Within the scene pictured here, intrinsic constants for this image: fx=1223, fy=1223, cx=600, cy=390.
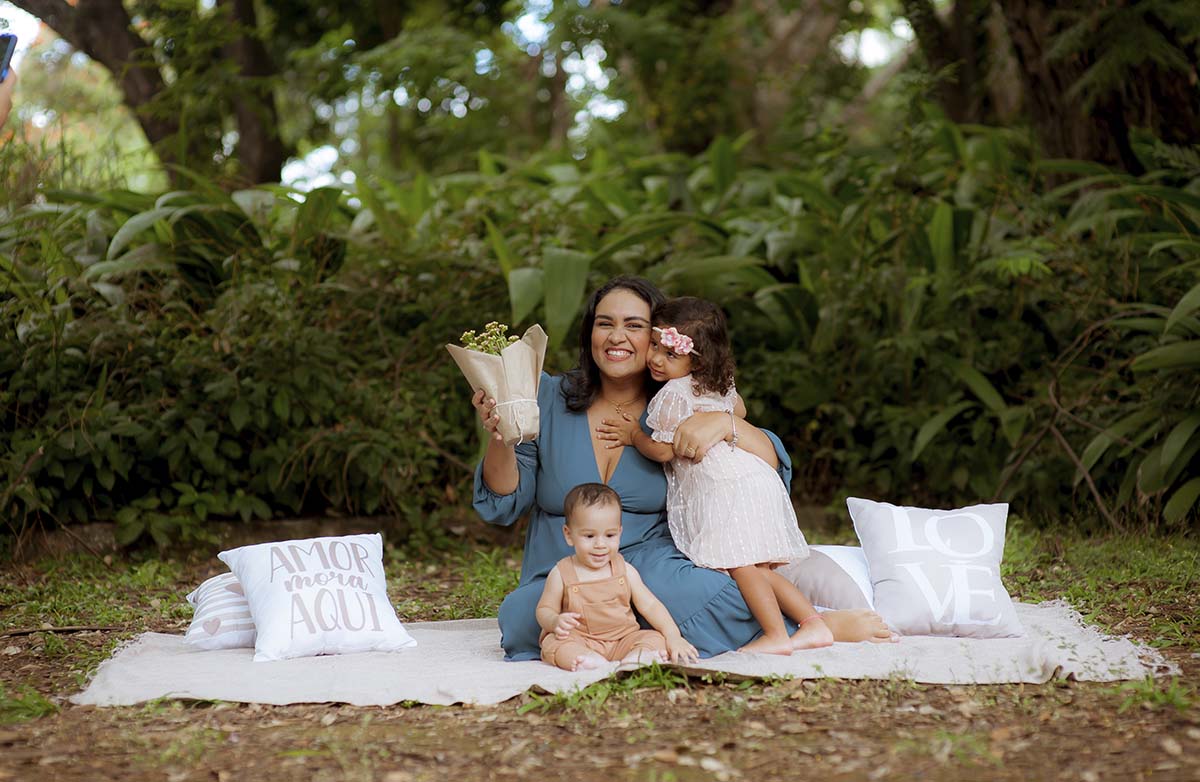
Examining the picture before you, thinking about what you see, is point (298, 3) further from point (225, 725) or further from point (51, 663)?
point (225, 725)

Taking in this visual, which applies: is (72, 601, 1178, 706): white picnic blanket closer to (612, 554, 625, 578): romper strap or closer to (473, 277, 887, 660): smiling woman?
(473, 277, 887, 660): smiling woman

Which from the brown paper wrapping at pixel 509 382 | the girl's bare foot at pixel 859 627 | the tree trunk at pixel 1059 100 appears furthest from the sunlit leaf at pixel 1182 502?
the brown paper wrapping at pixel 509 382

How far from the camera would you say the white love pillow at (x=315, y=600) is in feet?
10.4

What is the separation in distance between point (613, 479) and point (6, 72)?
6.23ft

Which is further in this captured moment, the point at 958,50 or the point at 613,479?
the point at 958,50

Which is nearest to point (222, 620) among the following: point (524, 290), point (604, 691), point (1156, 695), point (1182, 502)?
point (604, 691)

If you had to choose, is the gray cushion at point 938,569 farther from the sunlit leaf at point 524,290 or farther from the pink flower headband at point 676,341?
the sunlit leaf at point 524,290

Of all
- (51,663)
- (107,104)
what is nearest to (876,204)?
(51,663)

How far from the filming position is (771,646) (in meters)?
3.06

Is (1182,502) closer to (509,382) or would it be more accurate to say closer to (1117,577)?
(1117,577)

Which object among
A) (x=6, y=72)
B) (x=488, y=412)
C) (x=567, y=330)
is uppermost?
(x=6, y=72)

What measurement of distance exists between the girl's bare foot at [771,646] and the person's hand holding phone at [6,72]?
91.7 inches

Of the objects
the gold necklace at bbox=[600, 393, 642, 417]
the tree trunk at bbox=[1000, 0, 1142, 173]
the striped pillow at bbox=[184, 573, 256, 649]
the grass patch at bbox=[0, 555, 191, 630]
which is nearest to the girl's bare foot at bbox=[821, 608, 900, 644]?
the gold necklace at bbox=[600, 393, 642, 417]

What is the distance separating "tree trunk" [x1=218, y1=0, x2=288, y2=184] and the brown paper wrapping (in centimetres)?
447
